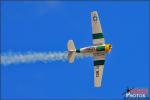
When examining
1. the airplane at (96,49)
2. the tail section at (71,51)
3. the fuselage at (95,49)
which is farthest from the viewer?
the fuselage at (95,49)

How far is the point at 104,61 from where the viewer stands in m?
68.6

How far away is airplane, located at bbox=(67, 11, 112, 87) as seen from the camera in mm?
66500

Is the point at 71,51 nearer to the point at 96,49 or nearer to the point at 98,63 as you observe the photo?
the point at 96,49

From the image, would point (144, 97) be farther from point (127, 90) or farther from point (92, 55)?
point (92, 55)

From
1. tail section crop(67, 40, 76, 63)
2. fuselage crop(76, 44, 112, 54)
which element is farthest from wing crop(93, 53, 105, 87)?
tail section crop(67, 40, 76, 63)

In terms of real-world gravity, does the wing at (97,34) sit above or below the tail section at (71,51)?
above

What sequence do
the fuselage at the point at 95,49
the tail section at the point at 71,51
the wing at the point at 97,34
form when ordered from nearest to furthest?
1. the tail section at the point at 71,51
2. the fuselage at the point at 95,49
3. the wing at the point at 97,34

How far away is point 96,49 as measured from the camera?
6706 centimetres

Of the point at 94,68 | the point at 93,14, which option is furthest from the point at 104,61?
the point at 93,14

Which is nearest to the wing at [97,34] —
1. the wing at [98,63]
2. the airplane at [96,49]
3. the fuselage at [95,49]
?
the airplane at [96,49]

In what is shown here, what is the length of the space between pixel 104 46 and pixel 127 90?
587 cm

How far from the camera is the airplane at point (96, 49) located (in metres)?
66.5

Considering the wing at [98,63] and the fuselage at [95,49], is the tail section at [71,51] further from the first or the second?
the wing at [98,63]

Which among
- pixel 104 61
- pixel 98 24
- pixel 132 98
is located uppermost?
pixel 98 24
